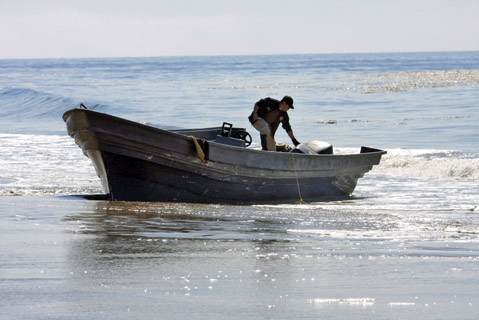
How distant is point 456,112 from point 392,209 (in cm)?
2151

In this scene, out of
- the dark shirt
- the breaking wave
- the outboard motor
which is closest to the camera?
the dark shirt

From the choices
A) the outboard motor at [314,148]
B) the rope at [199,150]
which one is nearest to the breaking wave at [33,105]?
the outboard motor at [314,148]

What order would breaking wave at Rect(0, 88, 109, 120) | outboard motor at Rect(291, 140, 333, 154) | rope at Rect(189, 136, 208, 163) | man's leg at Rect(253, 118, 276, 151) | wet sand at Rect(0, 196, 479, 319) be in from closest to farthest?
wet sand at Rect(0, 196, 479, 319)
rope at Rect(189, 136, 208, 163)
man's leg at Rect(253, 118, 276, 151)
outboard motor at Rect(291, 140, 333, 154)
breaking wave at Rect(0, 88, 109, 120)

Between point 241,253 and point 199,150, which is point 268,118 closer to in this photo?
point 199,150

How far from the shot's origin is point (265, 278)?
582 cm

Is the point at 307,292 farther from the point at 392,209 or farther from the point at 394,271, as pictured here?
the point at 392,209

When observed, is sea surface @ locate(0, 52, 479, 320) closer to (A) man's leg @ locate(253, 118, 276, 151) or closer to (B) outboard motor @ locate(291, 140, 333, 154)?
(B) outboard motor @ locate(291, 140, 333, 154)

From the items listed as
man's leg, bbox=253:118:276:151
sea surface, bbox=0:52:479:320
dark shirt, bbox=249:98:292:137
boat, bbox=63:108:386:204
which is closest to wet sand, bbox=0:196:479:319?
sea surface, bbox=0:52:479:320

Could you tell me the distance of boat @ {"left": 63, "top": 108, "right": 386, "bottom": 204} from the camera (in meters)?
9.80

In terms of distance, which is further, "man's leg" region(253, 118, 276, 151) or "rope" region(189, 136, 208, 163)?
"man's leg" region(253, 118, 276, 151)

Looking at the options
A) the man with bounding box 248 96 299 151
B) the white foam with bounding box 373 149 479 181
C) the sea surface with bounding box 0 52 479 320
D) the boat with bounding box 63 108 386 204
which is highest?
the man with bounding box 248 96 299 151

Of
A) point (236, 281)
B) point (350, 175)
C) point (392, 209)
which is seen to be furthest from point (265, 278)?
point (350, 175)

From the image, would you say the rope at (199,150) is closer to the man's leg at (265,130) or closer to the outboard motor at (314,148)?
the man's leg at (265,130)

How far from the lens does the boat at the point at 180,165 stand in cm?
980
